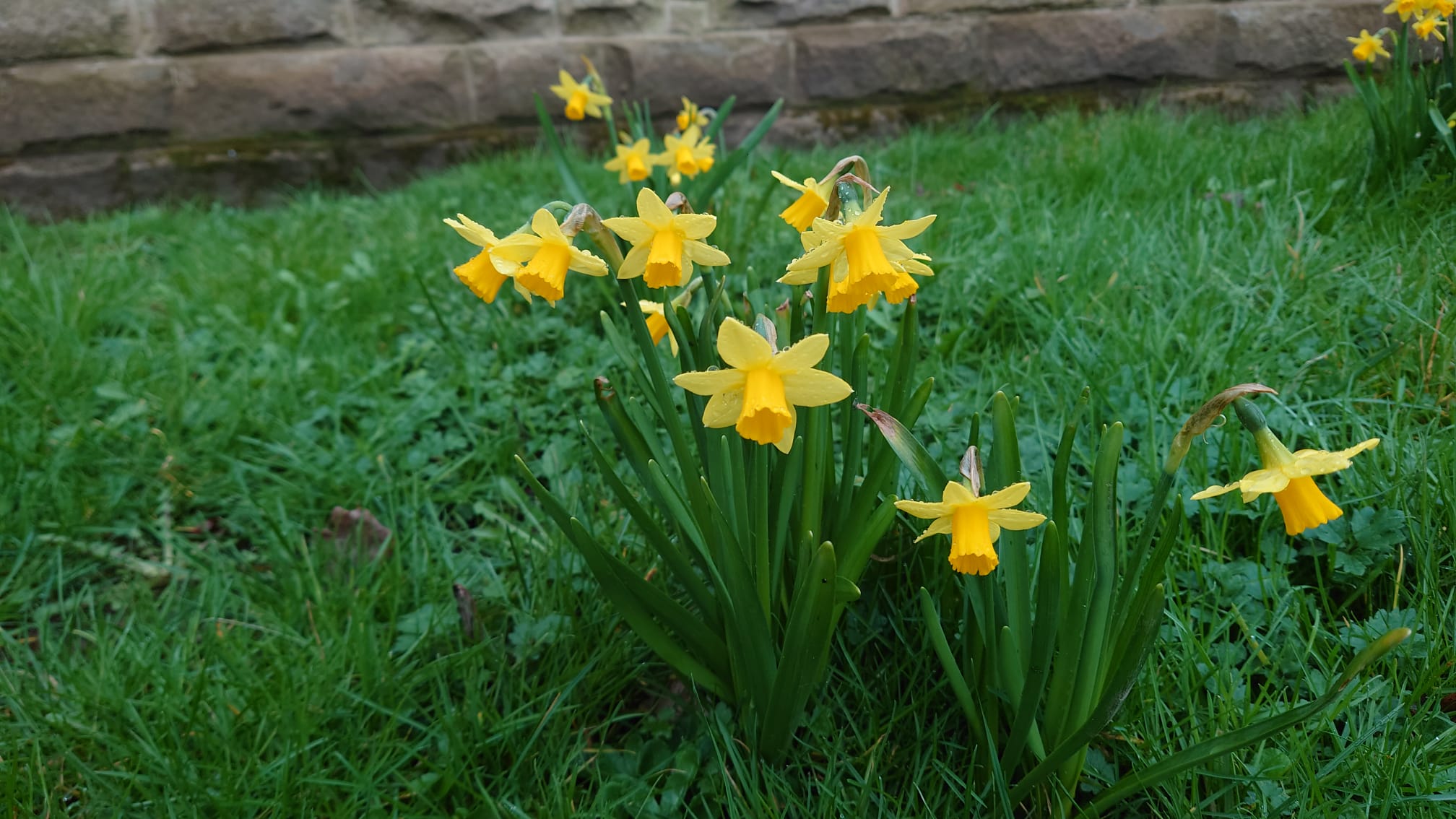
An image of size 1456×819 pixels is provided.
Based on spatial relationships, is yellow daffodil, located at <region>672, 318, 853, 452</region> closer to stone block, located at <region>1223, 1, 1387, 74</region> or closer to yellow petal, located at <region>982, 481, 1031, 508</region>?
yellow petal, located at <region>982, 481, 1031, 508</region>

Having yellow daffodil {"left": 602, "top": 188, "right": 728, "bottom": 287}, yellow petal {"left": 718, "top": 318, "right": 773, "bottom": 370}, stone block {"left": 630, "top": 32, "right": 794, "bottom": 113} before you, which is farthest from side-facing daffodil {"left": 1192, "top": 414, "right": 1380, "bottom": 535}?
stone block {"left": 630, "top": 32, "right": 794, "bottom": 113}

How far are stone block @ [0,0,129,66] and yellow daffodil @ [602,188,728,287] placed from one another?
3716mm

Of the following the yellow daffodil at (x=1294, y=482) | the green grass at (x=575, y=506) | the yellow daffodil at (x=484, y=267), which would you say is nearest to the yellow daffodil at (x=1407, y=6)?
the green grass at (x=575, y=506)

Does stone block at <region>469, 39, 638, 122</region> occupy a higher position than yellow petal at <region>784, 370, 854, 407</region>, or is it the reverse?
yellow petal at <region>784, 370, 854, 407</region>

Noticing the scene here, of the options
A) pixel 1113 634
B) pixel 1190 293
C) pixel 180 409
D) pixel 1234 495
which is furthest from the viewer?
pixel 180 409

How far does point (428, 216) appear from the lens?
2.97 metres

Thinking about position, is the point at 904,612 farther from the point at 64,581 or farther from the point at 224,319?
the point at 224,319

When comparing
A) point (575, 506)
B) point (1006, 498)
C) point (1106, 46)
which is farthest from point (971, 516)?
point (1106, 46)

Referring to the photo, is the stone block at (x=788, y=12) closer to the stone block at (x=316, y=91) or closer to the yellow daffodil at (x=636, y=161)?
the stone block at (x=316, y=91)

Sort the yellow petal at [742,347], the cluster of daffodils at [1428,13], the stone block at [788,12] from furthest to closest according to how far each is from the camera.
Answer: the stone block at [788,12] < the cluster of daffodils at [1428,13] < the yellow petal at [742,347]

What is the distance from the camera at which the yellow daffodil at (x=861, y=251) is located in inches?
31.1

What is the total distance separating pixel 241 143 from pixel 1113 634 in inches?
157

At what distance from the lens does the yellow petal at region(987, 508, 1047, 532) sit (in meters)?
0.82

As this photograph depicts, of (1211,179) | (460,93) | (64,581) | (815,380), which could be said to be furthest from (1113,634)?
(460,93)
